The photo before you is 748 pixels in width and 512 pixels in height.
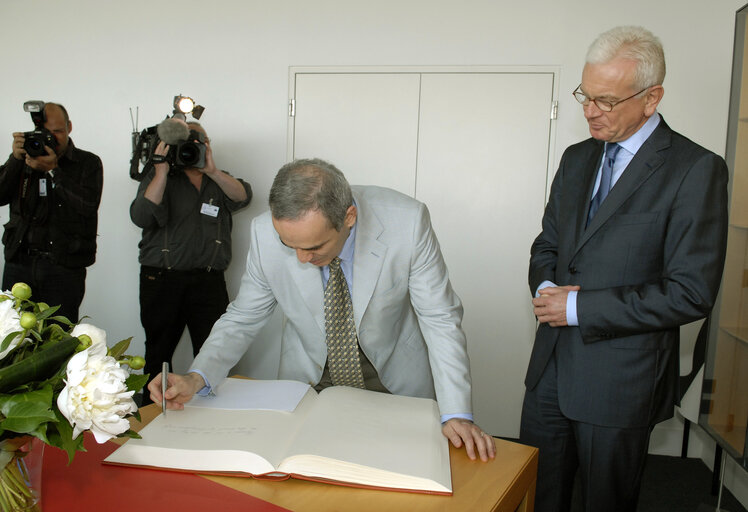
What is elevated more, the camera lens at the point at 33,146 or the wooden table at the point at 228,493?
the camera lens at the point at 33,146

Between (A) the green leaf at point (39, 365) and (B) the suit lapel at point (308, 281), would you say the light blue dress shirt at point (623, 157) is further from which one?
(A) the green leaf at point (39, 365)

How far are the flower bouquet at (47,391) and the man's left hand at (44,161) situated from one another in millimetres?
2276

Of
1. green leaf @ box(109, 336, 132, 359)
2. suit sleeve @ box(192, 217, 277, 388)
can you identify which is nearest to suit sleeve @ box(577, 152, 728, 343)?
suit sleeve @ box(192, 217, 277, 388)

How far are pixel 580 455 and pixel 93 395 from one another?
137cm

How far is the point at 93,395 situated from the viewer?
0.83m

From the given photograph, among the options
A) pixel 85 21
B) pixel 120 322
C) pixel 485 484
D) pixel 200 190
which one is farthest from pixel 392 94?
pixel 485 484

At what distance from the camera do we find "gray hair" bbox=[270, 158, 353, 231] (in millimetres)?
1411

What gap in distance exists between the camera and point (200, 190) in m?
3.36

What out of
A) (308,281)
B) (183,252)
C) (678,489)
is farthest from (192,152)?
(678,489)

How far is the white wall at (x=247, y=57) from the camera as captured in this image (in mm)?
3225

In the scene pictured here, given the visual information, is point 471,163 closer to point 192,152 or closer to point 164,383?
point 192,152

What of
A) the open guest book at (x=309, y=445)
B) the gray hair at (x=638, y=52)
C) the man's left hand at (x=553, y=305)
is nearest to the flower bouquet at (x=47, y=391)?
the open guest book at (x=309, y=445)

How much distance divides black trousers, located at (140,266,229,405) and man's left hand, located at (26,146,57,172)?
715 mm

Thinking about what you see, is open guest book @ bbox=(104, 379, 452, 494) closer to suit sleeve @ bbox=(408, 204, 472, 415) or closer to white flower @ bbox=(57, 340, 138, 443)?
suit sleeve @ bbox=(408, 204, 472, 415)
